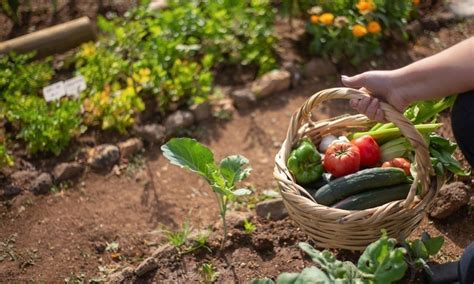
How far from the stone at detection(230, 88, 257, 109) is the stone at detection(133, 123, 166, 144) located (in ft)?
2.07

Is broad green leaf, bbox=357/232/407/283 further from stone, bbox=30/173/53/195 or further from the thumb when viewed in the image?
stone, bbox=30/173/53/195

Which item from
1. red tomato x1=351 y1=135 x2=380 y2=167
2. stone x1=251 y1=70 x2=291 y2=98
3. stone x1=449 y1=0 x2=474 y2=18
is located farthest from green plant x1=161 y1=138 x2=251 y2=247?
stone x1=449 y1=0 x2=474 y2=18

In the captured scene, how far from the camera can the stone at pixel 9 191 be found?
3701 millimetres

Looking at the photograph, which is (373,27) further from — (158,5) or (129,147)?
(129,147)

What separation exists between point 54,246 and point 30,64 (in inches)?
64.6

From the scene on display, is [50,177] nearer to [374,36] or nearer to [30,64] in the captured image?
[30,64]

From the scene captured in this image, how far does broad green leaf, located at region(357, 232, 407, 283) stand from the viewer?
2.18 meters

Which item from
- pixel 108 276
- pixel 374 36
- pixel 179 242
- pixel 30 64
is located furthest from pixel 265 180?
pixel 30 64

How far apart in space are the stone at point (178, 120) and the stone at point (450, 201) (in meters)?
1.86

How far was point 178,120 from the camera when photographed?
164 inches

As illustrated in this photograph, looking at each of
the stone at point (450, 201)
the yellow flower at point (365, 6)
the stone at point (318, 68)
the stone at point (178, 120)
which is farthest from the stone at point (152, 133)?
the stone at point (450, 201)

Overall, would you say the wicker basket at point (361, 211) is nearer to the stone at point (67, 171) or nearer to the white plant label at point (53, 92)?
the stone at point (67, 171)

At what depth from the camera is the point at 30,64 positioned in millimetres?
4359

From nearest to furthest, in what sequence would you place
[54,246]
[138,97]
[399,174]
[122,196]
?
[399,174], [54,246], [122,196], [138,97]
